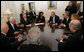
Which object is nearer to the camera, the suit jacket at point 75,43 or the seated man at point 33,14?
the suit jacket at point 75,43

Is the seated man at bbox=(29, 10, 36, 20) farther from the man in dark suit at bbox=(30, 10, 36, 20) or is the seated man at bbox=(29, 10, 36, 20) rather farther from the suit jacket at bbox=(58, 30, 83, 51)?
the suit jacket at bbox=(58, 30, 83, 51)

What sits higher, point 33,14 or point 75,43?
point 33,14

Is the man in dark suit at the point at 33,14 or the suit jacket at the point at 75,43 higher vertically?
the man in dark suit at the point at 33,14

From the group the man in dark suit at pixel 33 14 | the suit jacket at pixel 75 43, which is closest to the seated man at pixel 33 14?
the man in dark suit at pixel 33 14

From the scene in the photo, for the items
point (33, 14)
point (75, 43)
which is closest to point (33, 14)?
point (33, 14)

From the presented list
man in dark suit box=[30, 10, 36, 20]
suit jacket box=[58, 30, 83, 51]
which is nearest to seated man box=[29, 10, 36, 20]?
man in dark suit box=[30, 10, 36, 20]

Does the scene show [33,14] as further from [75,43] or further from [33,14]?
[75,43]

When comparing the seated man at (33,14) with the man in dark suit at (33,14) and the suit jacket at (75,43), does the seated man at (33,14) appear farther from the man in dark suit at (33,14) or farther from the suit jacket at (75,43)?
the suit jacket at (75,43)

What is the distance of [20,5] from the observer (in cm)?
786

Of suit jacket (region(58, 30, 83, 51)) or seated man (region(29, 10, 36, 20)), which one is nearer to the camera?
suit jacket (region(58, 30, 83, 51))

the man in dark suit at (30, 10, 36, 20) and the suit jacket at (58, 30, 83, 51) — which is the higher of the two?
the man in dark suit at (30, 10, 36, 20)

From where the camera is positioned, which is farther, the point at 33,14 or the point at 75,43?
the point at 33,14

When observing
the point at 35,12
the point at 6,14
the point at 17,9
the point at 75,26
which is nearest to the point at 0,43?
the point at 75,26

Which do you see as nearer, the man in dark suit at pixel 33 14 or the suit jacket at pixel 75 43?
the suit jacket at pixel 75 43
